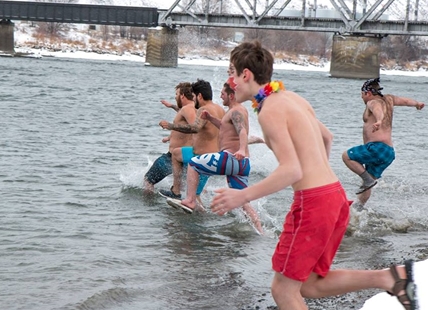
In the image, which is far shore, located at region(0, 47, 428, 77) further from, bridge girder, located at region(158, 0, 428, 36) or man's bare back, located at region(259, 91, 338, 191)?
man's bare back, located at region(259, 91, 338, 191)

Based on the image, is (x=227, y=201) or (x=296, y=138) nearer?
(x=227, y=201)

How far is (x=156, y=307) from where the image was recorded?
241 inches

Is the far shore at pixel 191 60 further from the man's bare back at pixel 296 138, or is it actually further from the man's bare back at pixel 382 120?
the man's bare back at pixel 296 138

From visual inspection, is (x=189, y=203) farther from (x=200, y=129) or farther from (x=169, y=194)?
(x=169, y=194)

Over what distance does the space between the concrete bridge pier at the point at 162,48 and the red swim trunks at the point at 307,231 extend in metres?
74.9

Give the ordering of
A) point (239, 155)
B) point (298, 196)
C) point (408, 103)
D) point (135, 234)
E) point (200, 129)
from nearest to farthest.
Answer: point (298, 196) → point (239, 155) → point (135, 234) → point (200, 129) → point (408, 103)

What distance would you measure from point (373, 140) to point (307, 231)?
571 centimetres

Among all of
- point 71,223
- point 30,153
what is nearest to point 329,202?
point 71,223

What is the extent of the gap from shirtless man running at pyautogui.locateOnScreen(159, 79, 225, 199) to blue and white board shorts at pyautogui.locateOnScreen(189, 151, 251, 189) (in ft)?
2.33

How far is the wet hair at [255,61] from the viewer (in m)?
4.61

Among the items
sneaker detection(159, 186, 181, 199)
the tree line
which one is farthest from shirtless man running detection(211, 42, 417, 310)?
the tree line

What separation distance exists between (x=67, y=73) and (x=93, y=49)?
168ft

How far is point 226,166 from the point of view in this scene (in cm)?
846

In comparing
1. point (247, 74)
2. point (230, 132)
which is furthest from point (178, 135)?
point (247, 74)
